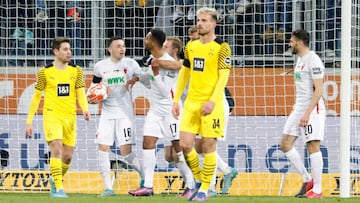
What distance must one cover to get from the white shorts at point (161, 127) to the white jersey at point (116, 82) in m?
0.41

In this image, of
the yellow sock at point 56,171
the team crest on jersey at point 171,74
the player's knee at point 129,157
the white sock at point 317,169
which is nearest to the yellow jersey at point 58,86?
the yellow sock at point 56,171

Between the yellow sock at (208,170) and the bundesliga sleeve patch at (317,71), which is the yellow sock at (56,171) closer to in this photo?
the yellow sock at (208,170)

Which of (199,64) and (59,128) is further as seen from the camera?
(59,128)

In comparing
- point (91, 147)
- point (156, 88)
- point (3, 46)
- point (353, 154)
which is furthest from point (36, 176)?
point (353, 154)

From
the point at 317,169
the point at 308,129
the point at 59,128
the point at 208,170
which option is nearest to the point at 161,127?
the point at 59,128

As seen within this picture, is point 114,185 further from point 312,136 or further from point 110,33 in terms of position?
point 312,136

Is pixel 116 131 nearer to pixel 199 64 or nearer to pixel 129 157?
pixel 129 157

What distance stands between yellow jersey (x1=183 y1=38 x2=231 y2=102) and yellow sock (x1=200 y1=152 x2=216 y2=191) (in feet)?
2.07

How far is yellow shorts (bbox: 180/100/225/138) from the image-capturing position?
1273 centimetres

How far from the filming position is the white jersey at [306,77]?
14.4 meters

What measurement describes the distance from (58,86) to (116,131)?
975 mm

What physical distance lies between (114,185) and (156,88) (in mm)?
2656

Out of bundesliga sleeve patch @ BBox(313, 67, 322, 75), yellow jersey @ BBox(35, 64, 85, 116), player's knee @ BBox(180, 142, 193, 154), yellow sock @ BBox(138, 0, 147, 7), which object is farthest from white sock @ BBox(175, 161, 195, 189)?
yellow sock @ BBox(138, 0, 147, 7)

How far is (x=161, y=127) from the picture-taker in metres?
15.2
